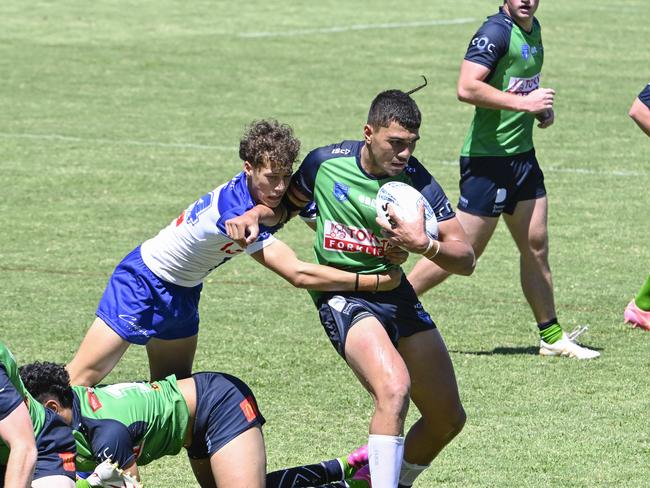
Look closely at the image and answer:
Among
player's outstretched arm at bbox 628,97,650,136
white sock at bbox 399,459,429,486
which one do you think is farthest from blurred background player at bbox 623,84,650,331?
white sock at bbox 399,459,429,486

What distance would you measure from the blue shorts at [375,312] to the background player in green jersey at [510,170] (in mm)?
2513

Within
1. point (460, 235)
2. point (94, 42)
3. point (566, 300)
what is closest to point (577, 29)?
point (94, 42)

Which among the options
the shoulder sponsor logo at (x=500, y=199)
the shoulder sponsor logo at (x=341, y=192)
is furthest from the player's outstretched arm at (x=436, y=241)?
the shoulder sponsor logo at (x=500, y=199)

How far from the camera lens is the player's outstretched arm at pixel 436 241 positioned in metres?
6.80

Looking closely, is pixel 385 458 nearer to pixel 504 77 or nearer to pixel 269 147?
pixel 269 147

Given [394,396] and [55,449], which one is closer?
[55,449]

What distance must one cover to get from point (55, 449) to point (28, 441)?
550 mm

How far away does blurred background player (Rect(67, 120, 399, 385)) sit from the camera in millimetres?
7230

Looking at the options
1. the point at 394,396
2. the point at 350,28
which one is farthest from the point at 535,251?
the point at 350,28

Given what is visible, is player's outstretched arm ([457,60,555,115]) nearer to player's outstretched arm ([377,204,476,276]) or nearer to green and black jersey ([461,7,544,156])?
green and black jersey ([461,7,544,156])

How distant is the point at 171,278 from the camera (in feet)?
25.4

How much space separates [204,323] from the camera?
10570 mm

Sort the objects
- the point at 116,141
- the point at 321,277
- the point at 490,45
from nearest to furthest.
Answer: the point at 321,277
the point at 490,45
the point at 116,141

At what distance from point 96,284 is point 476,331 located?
10.5 ft
